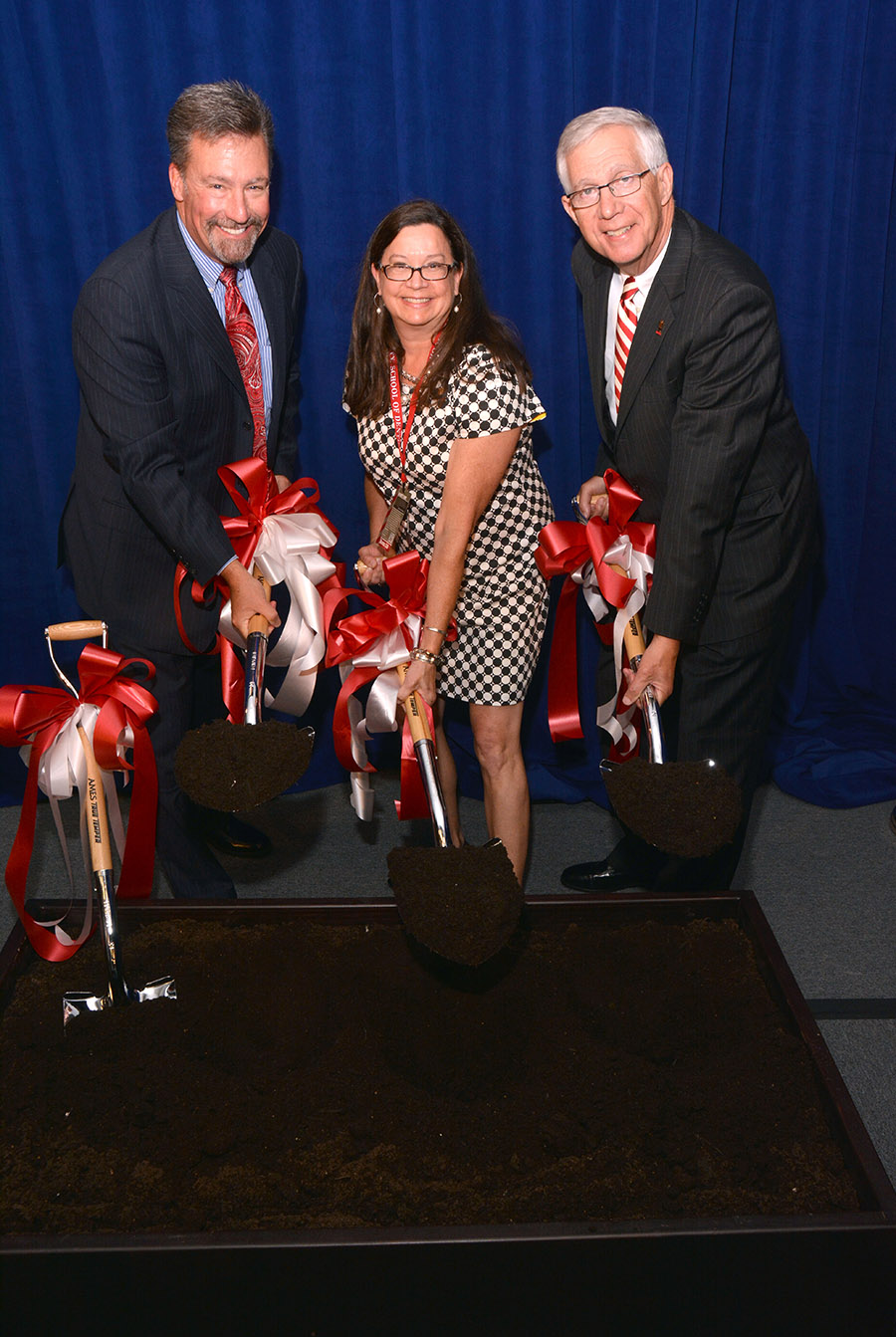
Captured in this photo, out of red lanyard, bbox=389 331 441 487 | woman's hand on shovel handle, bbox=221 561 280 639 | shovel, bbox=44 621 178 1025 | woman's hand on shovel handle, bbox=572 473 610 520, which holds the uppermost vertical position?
red lanyard, bbox=389 331 441 487

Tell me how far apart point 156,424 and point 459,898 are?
1208 mm

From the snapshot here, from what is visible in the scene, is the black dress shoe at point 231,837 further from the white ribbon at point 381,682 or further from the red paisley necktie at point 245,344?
the red paisley necktie at point 245,344

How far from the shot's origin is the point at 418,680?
215 cm

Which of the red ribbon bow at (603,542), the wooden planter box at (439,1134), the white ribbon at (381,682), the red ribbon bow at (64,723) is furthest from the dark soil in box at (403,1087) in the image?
the red ribbon bow at (603,542)

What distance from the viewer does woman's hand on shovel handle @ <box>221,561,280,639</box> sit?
217 cm

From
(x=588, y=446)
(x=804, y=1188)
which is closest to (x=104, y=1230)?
(x=804, y=1188)

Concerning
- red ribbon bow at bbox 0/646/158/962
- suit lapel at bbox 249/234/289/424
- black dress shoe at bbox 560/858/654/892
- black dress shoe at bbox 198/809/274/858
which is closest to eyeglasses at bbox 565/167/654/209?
suit lapel at bbox 249/234/289/424

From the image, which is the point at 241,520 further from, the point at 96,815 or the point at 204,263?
the point at 96,815

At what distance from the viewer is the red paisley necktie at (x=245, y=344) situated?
2.38 metres

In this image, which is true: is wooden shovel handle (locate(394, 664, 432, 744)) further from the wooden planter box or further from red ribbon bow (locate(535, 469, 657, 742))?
red ribbon bow (locate(535, 469, 657, 742))

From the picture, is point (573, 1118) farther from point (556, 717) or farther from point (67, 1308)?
point (556, 717)

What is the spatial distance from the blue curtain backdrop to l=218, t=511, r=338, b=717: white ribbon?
3.27ft

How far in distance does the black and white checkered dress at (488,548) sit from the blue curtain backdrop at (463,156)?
30.5 inches

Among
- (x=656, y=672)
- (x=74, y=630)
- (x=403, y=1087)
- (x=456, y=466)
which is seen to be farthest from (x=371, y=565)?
(x=403, y=1087)
